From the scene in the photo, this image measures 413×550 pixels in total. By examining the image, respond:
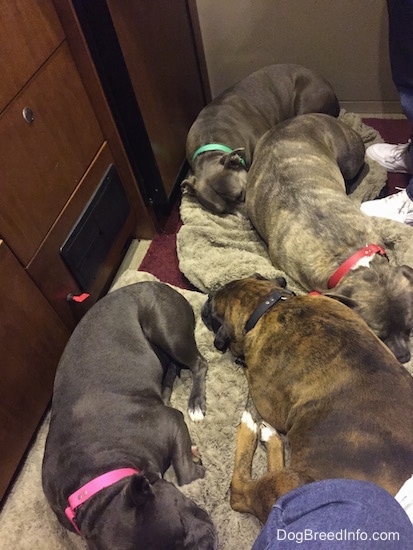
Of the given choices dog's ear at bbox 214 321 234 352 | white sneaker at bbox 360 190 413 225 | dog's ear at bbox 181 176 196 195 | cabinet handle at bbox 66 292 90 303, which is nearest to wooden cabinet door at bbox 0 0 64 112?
cabinet handle at bbox 66 292 90 303

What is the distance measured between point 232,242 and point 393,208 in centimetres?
86

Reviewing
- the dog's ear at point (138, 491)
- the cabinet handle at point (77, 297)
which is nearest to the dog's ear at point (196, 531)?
the dog's ear at point (138, 491)

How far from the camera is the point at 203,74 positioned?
3.25 m

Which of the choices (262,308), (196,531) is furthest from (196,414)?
(196,531)

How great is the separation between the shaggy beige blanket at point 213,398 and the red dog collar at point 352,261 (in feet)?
1.06

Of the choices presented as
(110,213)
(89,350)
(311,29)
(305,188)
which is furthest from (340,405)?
(311,29)

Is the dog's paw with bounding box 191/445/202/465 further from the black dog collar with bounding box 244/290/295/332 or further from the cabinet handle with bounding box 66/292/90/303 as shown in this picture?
the cabinet handle with bounding box 66/292/90/303

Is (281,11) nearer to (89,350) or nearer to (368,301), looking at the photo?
(368,301)

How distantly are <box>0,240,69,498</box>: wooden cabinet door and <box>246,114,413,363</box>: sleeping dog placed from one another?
114 centimetres

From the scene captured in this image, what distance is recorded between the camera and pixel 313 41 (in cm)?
309

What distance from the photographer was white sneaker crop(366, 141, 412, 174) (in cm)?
287

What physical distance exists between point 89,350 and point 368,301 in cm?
110

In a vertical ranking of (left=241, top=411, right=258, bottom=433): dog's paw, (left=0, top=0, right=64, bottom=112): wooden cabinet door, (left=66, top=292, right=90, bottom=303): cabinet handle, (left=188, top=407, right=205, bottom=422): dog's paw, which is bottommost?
(left=188, top=407, right=205, bottom=422): dog's paw

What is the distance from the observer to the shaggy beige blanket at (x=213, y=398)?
1859 mm
